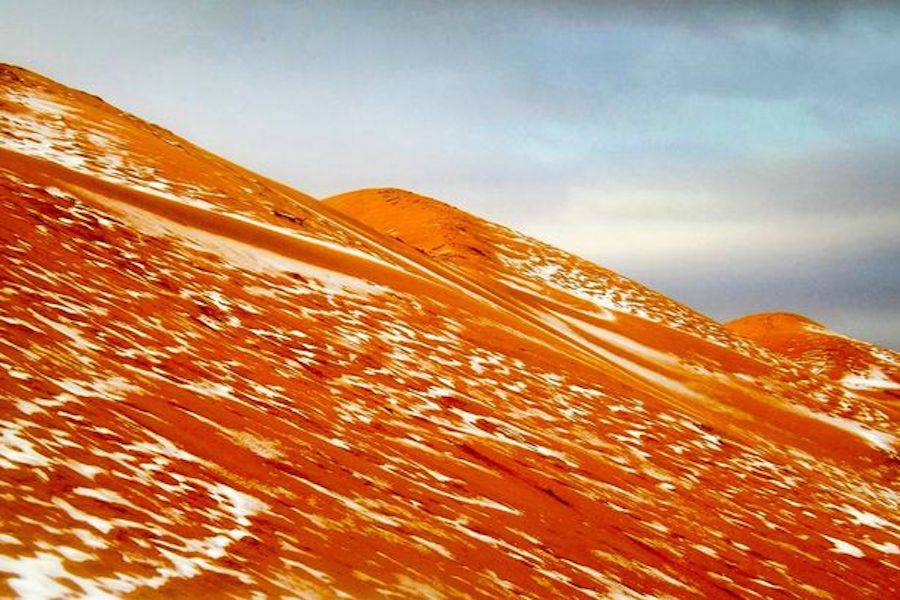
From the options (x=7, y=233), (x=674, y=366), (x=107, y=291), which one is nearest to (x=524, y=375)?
(x=107, y=291)

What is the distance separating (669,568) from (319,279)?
1164 cm

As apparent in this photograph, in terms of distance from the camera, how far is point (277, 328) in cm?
1361

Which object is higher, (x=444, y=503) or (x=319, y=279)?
(x=319, y=279)

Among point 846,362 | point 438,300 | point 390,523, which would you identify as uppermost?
point 846,362

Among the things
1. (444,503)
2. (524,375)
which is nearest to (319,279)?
(524,375)

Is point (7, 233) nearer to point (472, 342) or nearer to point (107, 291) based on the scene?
point (107, 291)

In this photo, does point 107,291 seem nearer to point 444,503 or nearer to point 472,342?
point 444,503

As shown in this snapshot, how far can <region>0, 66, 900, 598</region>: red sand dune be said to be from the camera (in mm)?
6000

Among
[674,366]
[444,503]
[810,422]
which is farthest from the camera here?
[674,366]

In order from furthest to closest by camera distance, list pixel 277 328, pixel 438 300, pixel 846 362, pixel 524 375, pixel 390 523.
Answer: pixel 846 362, pixel 438 300, pixel 524 375, pixel 277 328, pixel 390 523

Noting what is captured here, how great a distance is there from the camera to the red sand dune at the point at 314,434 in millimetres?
6000

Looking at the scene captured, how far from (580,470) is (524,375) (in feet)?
16.8

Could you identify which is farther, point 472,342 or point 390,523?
point 472,342

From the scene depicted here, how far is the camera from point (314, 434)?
944cm
